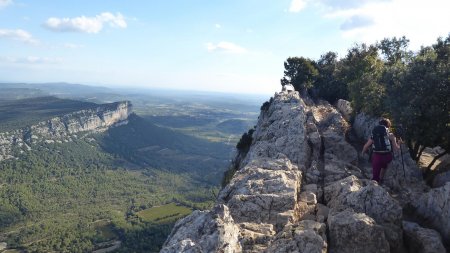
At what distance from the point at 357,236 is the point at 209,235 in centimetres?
664

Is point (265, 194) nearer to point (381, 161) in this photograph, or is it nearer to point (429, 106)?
point (381, 161)

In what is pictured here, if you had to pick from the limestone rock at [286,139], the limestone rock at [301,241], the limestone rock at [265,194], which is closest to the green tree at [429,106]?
the limestone rock at [286,139]

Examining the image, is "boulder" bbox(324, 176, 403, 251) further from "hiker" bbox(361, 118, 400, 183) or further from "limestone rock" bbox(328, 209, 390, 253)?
"hiker" bbox(361, 118, 400, 183)

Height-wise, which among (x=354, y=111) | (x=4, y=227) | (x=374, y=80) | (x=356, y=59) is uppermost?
(x=356, y=59)

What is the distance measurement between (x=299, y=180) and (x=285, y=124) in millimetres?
13712

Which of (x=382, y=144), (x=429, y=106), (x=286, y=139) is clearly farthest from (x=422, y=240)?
(x=286, y=139)

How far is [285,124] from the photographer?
38062 millimetres

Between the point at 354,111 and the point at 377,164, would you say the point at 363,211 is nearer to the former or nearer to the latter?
the point at 377,164

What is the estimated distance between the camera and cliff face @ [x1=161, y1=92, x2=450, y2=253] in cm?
1619

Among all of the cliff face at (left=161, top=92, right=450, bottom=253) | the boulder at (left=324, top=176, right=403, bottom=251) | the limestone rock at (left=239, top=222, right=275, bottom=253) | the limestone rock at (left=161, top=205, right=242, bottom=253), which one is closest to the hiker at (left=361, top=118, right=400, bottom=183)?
the cliff face at (left=161, top=92, right=450, bottom=253)

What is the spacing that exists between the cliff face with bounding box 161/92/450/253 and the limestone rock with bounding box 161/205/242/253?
0.04 meters

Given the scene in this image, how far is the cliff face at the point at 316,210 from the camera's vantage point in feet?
53.1

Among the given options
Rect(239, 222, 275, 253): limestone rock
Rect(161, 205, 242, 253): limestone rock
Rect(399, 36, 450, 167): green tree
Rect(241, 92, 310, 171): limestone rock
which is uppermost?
Rect(399, 36, 450, 167): green tree

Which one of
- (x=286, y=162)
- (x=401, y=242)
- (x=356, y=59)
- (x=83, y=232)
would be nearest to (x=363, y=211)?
(x=401, y=242)
